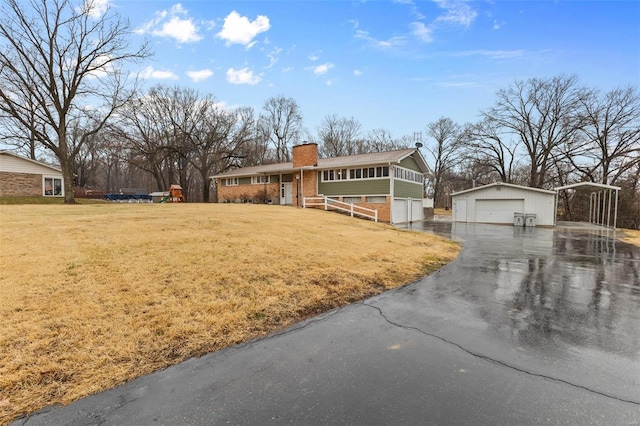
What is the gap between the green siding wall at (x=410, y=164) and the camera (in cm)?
2308

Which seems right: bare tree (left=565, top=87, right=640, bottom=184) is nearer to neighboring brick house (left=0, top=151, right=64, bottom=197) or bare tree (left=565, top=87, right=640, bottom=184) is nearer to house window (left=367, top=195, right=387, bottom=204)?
house window (left=367, top=195, right=387, bottom=204)

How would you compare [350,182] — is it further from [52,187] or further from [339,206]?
[52,187]

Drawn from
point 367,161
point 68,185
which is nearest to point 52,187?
point 68,185

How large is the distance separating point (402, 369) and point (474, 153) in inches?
1595

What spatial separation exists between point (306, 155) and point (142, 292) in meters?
21.6

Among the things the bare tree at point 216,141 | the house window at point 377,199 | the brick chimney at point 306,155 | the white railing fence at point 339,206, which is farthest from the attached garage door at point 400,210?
the bare tree at point 216,141

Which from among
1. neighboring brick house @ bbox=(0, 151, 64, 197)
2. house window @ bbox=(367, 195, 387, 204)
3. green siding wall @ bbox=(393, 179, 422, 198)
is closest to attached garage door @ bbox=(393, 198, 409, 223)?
green siding wall @ bbox=(393, 179, 422, 198)

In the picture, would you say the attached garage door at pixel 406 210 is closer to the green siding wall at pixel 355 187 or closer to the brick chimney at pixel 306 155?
the green siding wall at pixel 355 187

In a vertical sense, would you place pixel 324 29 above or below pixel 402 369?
above

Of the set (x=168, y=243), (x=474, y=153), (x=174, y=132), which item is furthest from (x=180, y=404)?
(x=474, y=153)

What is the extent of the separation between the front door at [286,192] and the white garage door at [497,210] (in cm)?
1571

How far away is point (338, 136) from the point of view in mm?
47031

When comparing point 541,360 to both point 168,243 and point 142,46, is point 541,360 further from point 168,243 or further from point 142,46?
point 142,46

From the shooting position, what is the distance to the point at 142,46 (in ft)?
71.6
